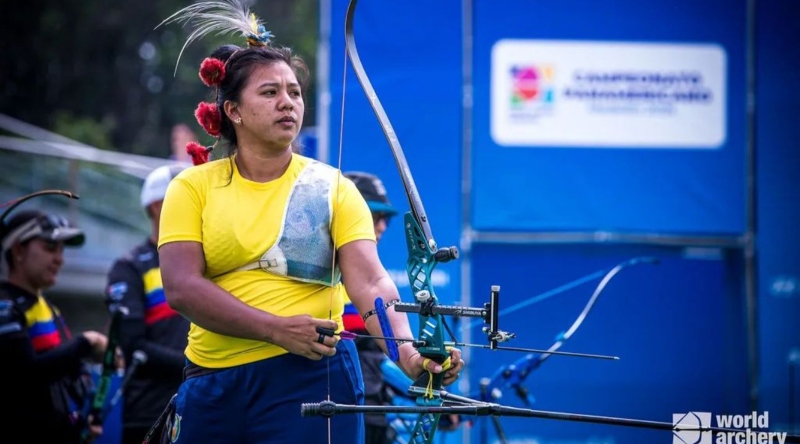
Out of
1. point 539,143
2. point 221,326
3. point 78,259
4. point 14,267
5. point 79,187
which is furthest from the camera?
point 78,259

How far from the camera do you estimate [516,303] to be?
7113 millimetres

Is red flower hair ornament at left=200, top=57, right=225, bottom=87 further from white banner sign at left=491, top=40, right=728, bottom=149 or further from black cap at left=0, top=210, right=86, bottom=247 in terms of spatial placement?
white banner sign at left=491, top=40, right=728, bottom=149

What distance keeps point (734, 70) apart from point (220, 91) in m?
4.54

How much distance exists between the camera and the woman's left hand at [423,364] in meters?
3.15

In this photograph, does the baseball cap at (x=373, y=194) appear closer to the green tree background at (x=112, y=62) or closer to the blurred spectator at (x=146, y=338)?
the blurred spectator at (x=146, y=338)

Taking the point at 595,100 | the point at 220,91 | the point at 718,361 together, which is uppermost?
the point at 595,100

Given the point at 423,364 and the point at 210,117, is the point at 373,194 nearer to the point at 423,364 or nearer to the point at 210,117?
the point at 210,117

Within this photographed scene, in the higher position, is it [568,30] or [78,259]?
[568,30]

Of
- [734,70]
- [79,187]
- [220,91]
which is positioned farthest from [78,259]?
[220,91]

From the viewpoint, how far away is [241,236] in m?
3.28

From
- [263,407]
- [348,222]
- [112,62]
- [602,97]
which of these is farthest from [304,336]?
[112,62]

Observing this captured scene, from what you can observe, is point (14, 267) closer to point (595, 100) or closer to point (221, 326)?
point (221, 326)

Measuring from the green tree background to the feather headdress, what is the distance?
16460 mm

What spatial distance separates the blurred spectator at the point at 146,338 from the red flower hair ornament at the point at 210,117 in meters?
1.70
